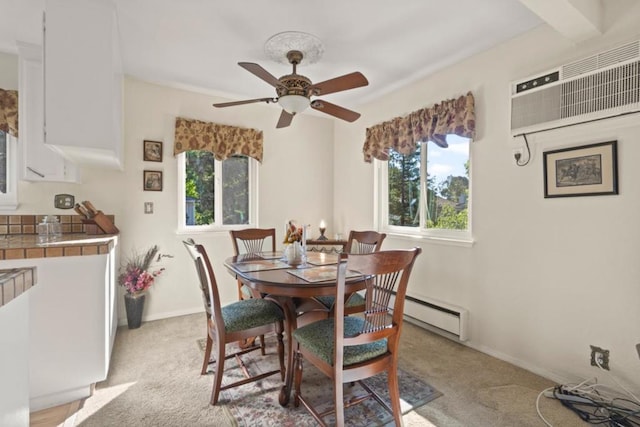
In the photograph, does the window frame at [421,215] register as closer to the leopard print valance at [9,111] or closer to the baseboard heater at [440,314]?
the baseboard heater at [440,314]

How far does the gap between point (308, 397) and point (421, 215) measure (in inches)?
83.6

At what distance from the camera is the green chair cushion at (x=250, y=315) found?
1989 mm

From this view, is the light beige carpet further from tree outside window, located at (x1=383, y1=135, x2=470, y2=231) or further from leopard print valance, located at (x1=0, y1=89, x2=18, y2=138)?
leopard print valance, located at (x1=0, y1=89, x2=18, y2=138)

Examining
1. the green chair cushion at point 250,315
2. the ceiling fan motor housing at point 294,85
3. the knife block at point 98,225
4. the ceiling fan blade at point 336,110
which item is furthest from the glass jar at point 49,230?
the ceiling fan blade at point 336,110

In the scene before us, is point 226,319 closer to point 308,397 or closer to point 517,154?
point 308,397

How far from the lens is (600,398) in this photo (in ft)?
6.49

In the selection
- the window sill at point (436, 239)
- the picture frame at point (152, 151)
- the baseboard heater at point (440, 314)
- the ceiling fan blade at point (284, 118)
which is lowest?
the baseboard heater at point (440, 314)

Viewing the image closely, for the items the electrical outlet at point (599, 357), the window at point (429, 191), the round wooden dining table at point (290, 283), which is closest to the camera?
the round wooden dining table at point (290, 283)

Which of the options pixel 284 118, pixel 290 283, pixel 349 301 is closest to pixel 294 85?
pixel 284 118

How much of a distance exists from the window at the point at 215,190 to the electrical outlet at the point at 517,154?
278 centimetres

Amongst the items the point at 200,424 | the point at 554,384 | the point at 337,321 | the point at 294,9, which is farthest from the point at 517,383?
the point at 294,9

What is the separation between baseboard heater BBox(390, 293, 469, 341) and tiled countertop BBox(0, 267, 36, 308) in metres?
2.84

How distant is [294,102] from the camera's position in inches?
89.4

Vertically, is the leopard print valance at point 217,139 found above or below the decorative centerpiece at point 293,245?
above
